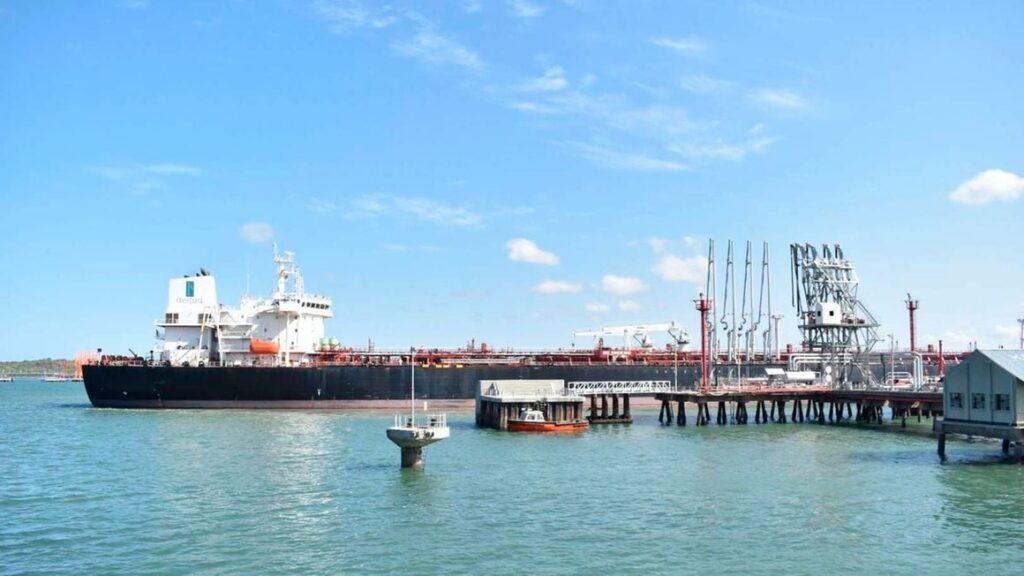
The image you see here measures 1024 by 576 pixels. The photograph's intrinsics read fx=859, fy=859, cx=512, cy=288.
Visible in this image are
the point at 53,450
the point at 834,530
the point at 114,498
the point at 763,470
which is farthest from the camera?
the point at 53,450

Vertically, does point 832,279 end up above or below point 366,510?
above

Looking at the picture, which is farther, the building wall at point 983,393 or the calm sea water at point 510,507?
the building wall at point 983,393

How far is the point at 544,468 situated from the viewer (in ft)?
129

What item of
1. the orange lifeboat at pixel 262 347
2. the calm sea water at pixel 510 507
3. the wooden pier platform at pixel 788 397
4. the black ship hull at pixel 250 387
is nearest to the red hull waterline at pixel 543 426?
the calm sea water at pixel 510 507

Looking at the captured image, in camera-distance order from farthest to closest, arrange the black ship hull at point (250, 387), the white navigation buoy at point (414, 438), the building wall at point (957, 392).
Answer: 1. the black ship hull at point (250, 387)
2. the building wall at point (957, 392)
3. the white navigation buoy at point (414, 438)

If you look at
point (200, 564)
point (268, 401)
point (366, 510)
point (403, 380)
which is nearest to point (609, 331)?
point (403, 380)

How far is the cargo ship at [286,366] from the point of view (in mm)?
75312

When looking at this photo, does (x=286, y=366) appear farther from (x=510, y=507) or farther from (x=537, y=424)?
(x=510, y=507)

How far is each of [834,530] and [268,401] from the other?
57.8 m

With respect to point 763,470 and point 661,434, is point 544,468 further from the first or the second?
point 661,434

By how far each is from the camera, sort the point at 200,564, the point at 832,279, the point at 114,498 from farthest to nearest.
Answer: the point at 832,279 → the point at 114,498 → the point at 200,564

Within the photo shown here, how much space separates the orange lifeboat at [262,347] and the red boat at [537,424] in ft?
106

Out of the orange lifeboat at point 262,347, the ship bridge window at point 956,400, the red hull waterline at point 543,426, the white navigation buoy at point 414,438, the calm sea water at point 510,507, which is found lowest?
the calm sea water at point 510,507

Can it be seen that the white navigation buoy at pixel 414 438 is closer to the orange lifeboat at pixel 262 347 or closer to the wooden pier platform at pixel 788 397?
the wooden pier platform at pixel 788 397
